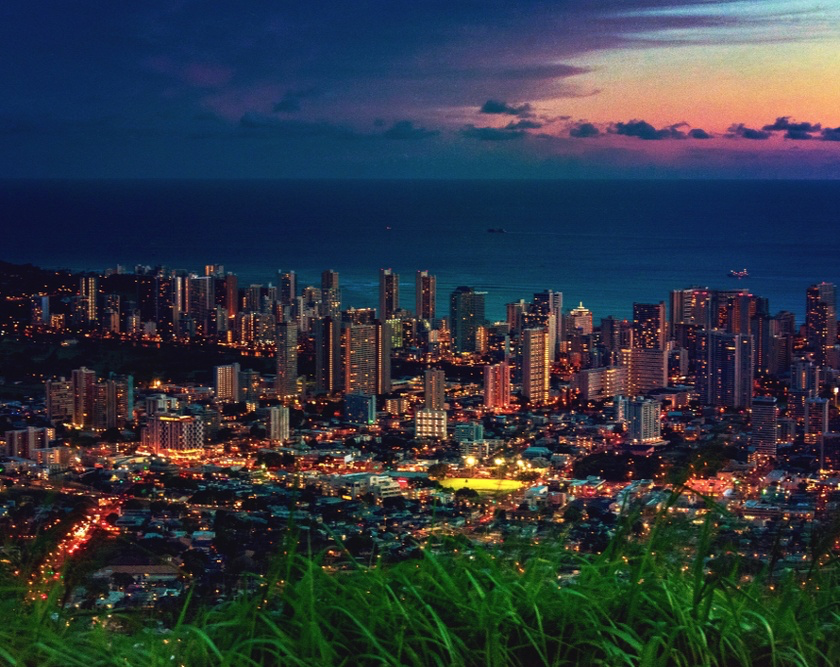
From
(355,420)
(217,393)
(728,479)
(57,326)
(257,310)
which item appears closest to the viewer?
(728,479)

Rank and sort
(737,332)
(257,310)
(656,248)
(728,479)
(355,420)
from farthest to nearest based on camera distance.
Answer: (656,248), (257,310), (737,332), (355,420), (728,479)

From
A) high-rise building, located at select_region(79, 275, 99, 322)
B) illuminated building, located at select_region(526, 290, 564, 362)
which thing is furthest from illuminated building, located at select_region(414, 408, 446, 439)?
high-rise building, located at select_region(79, 275, 99, 322)

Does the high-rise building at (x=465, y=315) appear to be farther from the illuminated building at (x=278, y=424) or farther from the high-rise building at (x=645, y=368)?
the illuminated building at (x=278, y=424)

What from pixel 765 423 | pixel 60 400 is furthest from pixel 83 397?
pixel 765 423

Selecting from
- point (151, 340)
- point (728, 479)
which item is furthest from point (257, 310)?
point (728, 479)

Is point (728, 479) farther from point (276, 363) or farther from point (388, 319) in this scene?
point (388, 319)

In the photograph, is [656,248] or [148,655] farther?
[656,248]

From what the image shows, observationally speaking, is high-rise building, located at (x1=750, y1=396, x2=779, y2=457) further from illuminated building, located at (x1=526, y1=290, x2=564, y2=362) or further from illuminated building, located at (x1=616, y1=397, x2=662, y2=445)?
illuminated building, located at (x1=526, y1=290, x2=564, y2=362)
